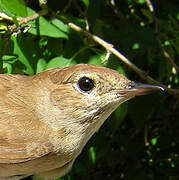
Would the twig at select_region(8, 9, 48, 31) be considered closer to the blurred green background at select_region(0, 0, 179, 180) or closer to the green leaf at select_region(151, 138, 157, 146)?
the blurred green background at select_region(0, 0, 179, 180)

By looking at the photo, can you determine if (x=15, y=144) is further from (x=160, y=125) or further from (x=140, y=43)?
(x=160, y=125)

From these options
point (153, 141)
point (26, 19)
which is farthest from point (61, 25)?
point (153, 141)

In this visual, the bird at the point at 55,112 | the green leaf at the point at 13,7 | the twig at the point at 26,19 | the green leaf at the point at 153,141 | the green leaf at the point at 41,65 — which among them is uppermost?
the green leaf at the point at 13,7

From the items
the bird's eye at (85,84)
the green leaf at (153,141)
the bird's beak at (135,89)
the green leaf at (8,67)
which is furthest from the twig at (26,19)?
the green leaf at (153,141)

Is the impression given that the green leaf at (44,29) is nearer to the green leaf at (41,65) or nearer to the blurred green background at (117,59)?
the blurred green background at (117,59)

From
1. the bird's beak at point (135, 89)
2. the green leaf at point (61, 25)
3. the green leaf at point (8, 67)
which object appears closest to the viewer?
the bird's beak at point (135, 89)

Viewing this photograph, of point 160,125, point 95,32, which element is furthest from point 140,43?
point 160,125
